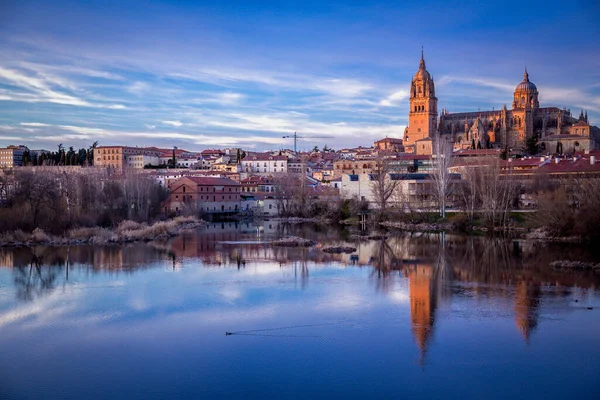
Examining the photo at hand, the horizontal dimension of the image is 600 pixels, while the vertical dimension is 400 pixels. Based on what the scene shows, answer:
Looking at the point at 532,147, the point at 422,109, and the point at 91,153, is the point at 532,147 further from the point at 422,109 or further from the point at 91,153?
the point at 91,153

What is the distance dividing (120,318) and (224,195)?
2517 centimetres

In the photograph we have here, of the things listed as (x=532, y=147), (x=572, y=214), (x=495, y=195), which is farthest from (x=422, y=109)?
(x=572, y=214)

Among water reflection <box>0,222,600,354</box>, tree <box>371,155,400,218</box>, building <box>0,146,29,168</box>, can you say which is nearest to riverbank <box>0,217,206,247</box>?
water reflection <box>0,222,600,354</box>

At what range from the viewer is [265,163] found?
5416 centimetres

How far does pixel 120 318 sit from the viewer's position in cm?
834

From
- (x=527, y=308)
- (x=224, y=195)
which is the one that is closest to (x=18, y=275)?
(x=527, y=308)

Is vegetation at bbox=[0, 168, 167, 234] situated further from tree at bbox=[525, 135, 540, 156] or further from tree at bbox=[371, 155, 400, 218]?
tree at bbox=[525, 135, 540, 156]

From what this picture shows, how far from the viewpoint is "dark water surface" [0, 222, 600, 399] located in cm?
598

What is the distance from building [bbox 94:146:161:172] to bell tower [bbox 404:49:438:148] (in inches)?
1004

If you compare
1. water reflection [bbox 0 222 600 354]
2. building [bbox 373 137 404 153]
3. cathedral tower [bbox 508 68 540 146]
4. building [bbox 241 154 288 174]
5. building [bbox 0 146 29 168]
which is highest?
cathedral tower [bbox 508 68 540 146]

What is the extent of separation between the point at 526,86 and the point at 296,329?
52.8 metres

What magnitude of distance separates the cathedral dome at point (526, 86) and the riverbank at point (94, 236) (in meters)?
43.7

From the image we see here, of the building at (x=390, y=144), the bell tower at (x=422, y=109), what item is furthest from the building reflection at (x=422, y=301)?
the building at (x=390, y=144)

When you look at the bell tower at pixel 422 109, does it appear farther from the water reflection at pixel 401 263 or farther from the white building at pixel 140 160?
the water reflection at pixel 401 263
